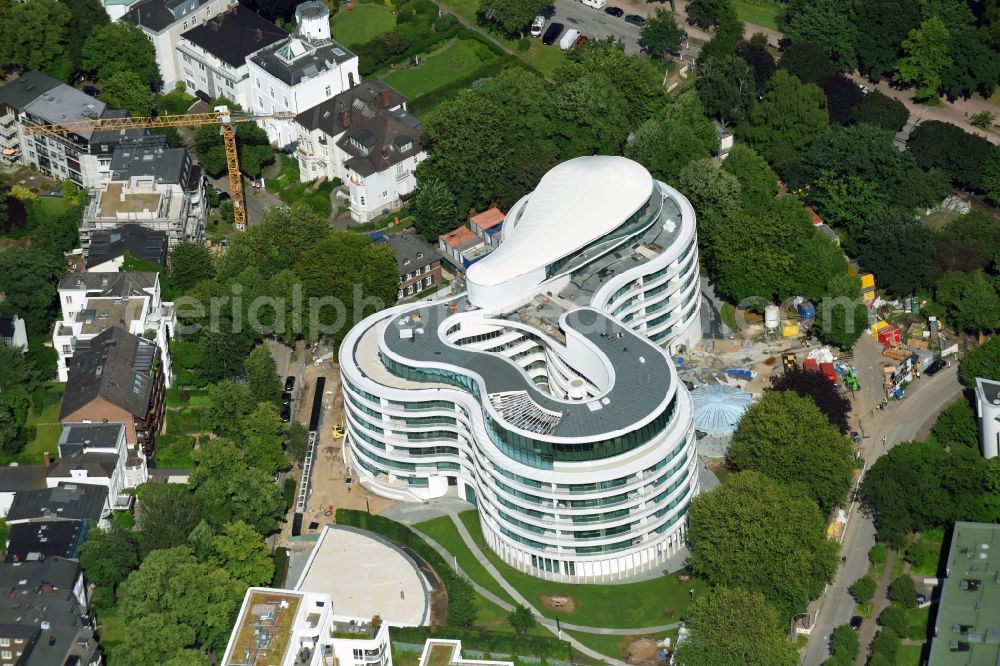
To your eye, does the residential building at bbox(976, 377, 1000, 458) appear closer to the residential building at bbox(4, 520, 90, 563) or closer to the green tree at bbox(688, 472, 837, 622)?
the green tree at bbox(688, 472, 837, 622)

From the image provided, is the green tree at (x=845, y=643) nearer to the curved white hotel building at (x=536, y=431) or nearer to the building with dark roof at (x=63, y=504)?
the curved white hotel building at (x=536, y=431)

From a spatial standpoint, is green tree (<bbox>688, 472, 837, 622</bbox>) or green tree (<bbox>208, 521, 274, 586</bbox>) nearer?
green tree (<bbox>688, 472, 837, 622</bbox>)

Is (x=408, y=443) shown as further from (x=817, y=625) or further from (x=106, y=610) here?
(x=817, y=625)

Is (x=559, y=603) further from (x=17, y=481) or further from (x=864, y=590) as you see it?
(x=17, y=481)

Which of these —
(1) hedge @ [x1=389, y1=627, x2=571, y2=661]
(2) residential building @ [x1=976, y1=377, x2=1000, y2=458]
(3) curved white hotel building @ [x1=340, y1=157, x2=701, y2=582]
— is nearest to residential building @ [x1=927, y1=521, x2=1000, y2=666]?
(2) residential building @ [x1=976, y1=377, x2=1000, y2=458]

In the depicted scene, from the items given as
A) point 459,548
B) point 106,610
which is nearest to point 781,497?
point 459,548

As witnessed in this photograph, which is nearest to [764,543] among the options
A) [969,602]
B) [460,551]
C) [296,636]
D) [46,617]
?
[969,602]
